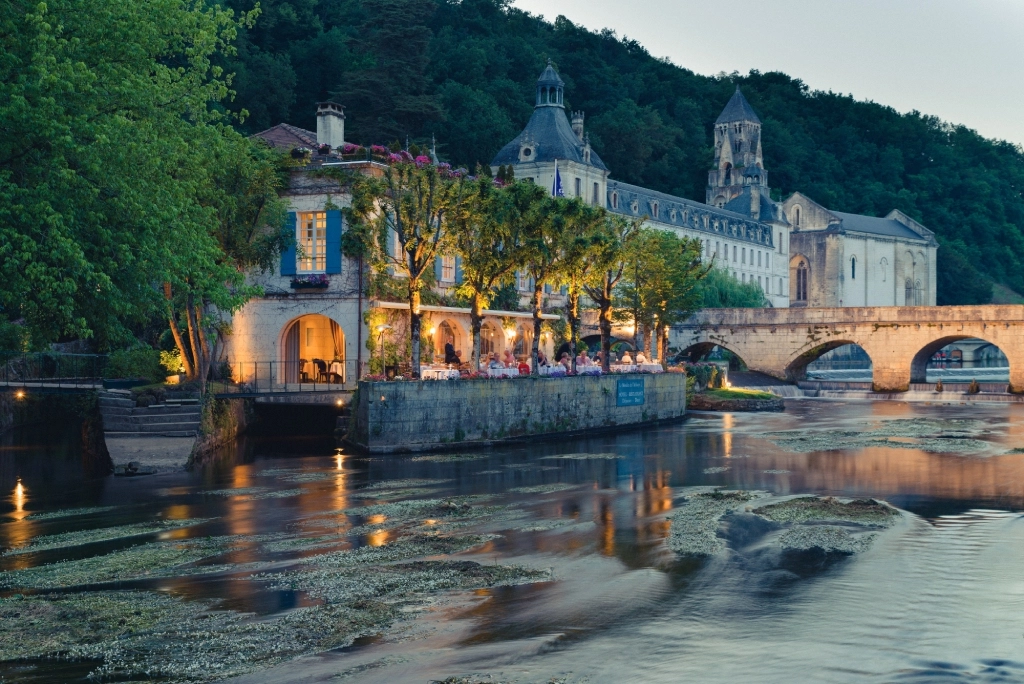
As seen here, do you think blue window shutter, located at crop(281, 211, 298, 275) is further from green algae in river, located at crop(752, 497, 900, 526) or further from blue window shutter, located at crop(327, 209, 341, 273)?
green algae in river, located at crop(752, 497, 900, 526)

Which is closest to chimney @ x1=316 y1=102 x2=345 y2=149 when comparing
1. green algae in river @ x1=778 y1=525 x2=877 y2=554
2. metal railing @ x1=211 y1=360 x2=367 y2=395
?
metal railing @ x1=211 y1=360 x2=367 y2=395

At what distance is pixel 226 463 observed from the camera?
1099 inches

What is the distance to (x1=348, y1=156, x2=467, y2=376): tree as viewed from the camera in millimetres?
31578

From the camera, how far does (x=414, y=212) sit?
Result: 3161 cm

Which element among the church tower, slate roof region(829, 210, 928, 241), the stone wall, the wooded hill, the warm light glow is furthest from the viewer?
slate roof region(829, 210, 928, 241)

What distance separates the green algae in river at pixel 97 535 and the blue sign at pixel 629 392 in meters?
21.5

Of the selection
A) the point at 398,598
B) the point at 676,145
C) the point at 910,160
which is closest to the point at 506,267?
the point at 398,598

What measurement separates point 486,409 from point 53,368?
53.0ft

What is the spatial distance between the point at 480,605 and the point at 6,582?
6.21 m

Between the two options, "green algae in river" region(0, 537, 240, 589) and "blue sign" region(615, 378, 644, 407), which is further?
"blue sign" region(615, 378, 644, 407)

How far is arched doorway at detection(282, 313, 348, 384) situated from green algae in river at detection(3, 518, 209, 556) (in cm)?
1690

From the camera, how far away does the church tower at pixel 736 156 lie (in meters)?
125

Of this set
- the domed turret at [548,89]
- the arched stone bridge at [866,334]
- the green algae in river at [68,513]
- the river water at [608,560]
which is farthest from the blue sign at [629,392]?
the domed turret at [548,89]

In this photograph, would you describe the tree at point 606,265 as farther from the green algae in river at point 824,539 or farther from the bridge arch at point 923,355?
the bridge arch at point 923,355
